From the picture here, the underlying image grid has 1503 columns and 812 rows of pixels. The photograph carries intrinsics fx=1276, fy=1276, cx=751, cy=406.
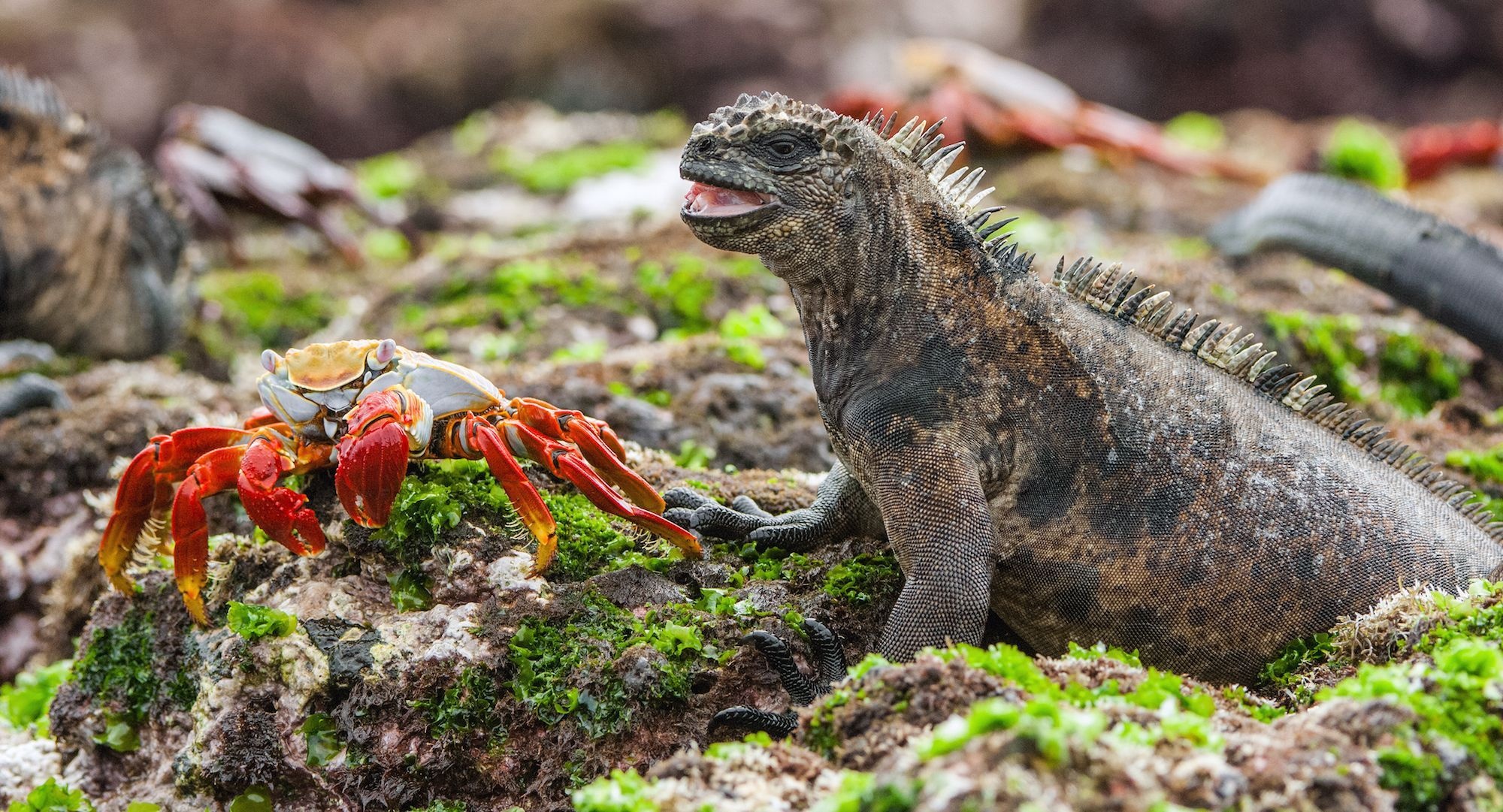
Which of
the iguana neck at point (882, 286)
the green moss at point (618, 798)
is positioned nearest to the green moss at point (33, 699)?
the green moss at point (618, 798)

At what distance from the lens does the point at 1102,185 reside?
11359mm

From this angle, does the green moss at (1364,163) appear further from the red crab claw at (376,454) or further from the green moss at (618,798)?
the green moss at (618,798)

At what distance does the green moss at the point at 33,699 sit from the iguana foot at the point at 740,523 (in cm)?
259

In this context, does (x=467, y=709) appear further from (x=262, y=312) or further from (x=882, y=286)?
(x=262, y=312)

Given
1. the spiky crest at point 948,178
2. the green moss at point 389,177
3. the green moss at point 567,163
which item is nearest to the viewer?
the spiky crest at point 948,178

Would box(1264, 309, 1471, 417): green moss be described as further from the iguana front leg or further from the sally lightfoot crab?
the sally lightfoot crab

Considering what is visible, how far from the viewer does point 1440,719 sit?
2934 millimetres

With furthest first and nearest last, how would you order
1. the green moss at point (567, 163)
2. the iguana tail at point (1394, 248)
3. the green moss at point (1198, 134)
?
1. the green moss at point (1198, 134)
2. the green moss at point (567, 163)
3. the iguana tail at point (1394, 248)

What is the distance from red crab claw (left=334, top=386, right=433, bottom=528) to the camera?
12.1 feet

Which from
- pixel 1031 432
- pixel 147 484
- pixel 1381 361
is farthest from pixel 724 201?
pixel 1381 361

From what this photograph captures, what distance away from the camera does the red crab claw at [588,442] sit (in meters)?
4.09

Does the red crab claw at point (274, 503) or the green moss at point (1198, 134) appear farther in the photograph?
the green moss at point (1198, 134)

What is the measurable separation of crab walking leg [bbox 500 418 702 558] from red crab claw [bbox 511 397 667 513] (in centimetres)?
5

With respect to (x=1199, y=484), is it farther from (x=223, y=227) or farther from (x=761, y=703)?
(x=223, y=227)
